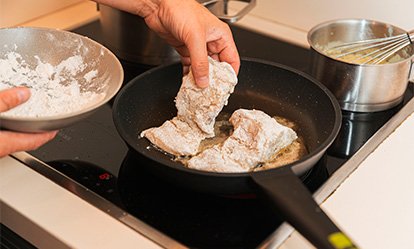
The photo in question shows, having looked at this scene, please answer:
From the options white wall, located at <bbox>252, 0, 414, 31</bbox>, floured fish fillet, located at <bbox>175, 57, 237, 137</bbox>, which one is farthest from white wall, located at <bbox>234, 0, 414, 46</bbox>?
floured fish fillet, located at <bbox>175, 57, 237, 137</bbox>

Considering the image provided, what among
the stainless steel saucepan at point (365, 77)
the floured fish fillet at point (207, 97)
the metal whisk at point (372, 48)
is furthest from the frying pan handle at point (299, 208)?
the metal whisk at point (372, 48)

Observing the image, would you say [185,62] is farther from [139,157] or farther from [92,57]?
[139,157]

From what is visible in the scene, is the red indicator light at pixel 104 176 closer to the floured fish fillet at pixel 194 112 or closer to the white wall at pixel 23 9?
the floured fish fillet at pixel 194 112

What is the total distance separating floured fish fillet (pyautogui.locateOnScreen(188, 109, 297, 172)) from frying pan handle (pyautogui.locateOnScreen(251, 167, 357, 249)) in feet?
0.40

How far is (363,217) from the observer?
80 centimetres

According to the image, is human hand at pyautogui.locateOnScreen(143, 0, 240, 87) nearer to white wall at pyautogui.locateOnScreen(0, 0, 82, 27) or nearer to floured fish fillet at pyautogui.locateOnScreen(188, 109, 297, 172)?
floured fish fillet at pyautogui.locateOnScreen(188, 109, 297, 172)

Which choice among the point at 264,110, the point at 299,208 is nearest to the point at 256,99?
the point at 264,110

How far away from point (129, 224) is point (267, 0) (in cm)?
74

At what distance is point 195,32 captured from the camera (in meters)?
0.93

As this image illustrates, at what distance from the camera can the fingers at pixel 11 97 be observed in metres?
0.74

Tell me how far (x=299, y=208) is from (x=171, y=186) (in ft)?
0.82

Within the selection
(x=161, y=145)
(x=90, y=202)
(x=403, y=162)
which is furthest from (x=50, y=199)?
(x=403, y=162)

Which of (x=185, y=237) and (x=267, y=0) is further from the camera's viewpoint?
Answer: (x=267, y=0)

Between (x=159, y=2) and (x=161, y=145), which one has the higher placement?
(x=159, y=2)
